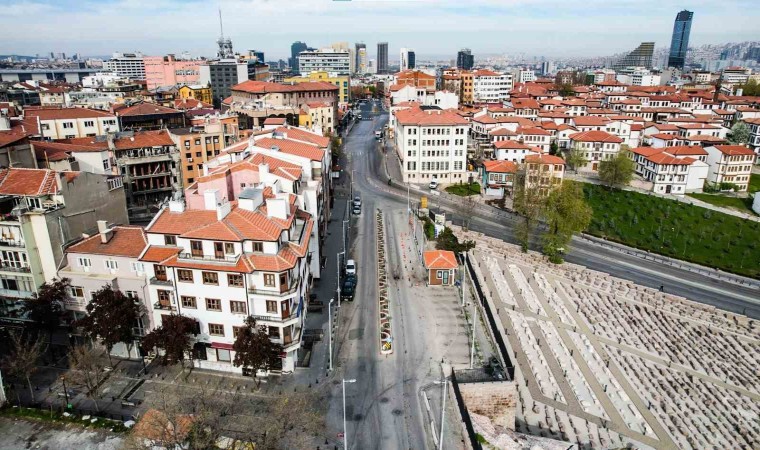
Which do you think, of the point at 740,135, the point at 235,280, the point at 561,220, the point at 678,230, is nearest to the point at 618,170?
the point at 678,230

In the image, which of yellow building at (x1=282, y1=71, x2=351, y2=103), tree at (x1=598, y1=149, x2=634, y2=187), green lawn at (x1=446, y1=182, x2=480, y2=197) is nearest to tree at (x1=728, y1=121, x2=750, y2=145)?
tree at (x1=598, y1=149, x2=634, y2=187)

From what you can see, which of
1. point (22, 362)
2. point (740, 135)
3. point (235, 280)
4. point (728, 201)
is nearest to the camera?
point (22, 362)

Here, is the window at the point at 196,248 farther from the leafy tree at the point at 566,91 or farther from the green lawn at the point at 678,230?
the leafy tree at the point at 566,91

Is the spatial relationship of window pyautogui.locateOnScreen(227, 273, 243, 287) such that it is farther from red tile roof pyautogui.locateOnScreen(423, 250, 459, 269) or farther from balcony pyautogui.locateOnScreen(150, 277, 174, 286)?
red tile roof pyautogui.locateOnScreen(423, 250, 459, 269)

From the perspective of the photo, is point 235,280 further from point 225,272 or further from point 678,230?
point 678,230

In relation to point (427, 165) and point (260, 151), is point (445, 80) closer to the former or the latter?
point (427, 165)

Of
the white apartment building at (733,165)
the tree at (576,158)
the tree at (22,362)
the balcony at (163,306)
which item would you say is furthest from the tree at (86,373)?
the white apartment building at (733,165)
